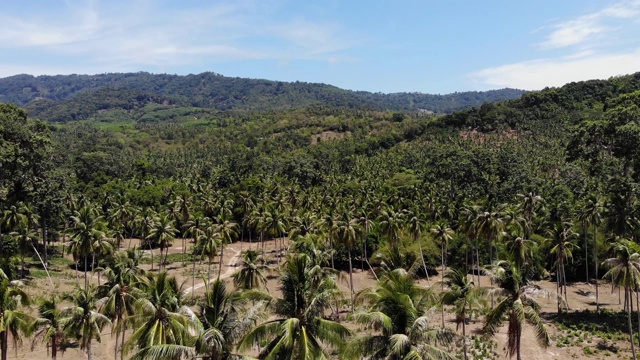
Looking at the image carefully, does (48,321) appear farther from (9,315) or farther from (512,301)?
(512,301)

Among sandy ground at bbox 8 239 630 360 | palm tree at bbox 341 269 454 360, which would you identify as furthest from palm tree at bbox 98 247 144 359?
palm tree at bbox 341 269 454 360

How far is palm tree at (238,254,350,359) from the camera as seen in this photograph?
18.0 metres

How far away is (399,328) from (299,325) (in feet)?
14.3

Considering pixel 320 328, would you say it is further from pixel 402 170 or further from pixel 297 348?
pixel 402 170

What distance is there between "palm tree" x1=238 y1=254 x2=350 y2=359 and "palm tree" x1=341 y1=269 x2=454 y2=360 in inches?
41.9

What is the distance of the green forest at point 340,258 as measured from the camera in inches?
763

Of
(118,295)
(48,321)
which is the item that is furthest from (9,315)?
(118,295)

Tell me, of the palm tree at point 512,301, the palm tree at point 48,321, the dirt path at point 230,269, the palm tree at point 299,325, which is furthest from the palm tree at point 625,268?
the dirt path at point 230,269

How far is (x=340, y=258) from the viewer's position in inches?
3356

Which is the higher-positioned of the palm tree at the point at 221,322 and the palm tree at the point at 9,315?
the palm tree at the point at 221,322

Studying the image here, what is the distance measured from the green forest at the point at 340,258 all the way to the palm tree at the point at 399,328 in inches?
3.4

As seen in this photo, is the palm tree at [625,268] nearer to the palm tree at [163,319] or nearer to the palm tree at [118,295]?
the palm tree at [163,319]

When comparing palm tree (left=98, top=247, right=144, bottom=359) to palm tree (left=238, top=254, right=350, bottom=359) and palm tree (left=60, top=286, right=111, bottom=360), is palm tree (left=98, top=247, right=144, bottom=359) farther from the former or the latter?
palm tree (left=238, top=254, right=350, bottom=359)

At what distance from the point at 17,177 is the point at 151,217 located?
A: 22850 millimetres
